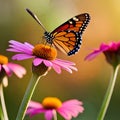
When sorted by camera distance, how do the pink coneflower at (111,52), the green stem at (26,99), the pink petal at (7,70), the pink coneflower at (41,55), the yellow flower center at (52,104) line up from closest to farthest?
the green stem at (26,99), the pink coneflower at (41,55), the pink petal at (7,70), the pink coneflower at (111,52), the yellow flower center at (52,104)

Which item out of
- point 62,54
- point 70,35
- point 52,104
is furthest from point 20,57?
point 62,54

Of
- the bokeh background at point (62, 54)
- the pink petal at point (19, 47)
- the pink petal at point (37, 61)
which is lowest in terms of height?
the bokeh background at point (62, 54)

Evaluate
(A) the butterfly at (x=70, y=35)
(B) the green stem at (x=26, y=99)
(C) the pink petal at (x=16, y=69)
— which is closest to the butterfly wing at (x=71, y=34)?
(A) the butterfly at (x=70, y=35)

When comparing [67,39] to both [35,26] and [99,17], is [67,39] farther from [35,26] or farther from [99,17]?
[99,17]

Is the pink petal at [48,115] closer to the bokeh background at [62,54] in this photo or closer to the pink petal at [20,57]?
the pink petal at [20,57]

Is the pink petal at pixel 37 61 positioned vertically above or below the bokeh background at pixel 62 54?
above

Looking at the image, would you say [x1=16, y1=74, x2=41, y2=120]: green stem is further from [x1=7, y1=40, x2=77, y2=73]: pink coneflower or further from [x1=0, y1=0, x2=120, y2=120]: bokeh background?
[x1=0, y1=0, x2=120, y2=120]: bokeh background

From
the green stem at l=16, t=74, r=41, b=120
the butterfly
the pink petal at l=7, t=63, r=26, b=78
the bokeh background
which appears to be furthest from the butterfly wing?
the bokeh background
